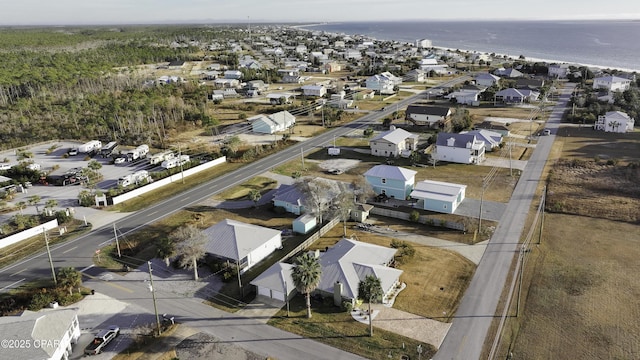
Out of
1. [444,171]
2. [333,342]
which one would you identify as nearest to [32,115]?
[444,171]

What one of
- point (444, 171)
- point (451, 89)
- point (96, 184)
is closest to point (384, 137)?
point (444, 171)

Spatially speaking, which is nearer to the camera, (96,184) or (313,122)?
(96,184)

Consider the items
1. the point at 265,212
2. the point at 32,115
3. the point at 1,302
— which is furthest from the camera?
the point at 32,115

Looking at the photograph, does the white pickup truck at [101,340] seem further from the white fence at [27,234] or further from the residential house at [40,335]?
the white fence at [27,234]

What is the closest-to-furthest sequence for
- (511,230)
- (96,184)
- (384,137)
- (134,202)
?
(511,230) < (134,202) < (96,184) < (384,137)

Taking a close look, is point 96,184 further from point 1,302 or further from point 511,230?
point 511,230

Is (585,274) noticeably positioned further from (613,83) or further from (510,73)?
(510,73)
